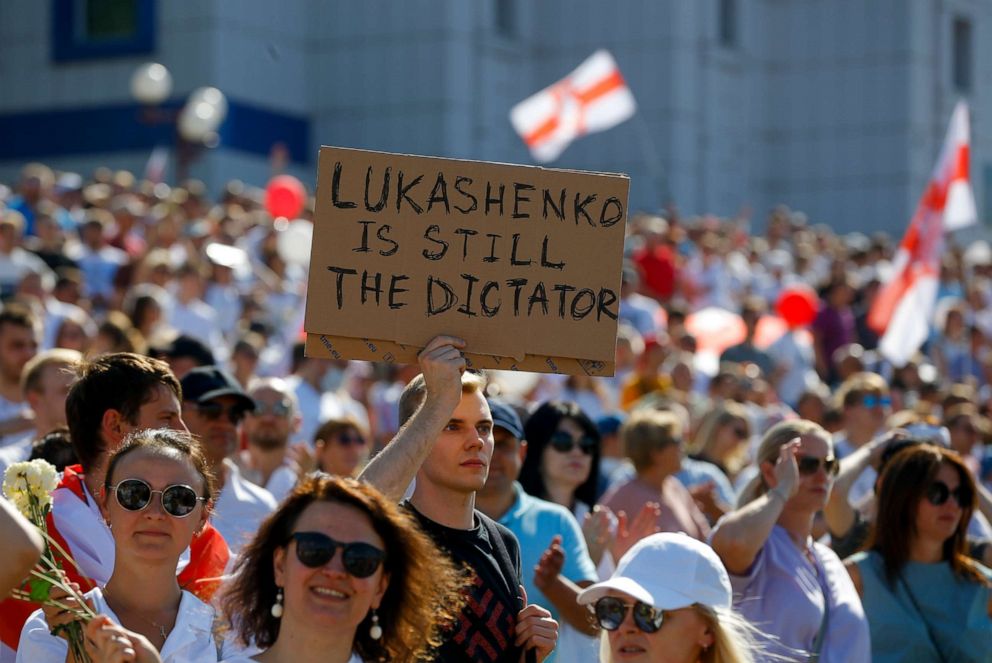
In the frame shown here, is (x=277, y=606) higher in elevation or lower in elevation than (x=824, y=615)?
higher

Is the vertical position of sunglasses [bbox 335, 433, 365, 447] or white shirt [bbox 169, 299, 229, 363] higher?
white shirt [bbox 169, 299, 229, 363]

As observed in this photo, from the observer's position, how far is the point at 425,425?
5121 mm

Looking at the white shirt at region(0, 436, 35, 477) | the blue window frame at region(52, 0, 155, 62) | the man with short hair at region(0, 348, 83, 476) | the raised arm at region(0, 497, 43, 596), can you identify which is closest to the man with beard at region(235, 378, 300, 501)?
the white shirt at region(0, 436, 35, 477)

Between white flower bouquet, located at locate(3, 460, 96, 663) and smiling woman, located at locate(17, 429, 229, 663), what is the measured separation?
0.48 feet

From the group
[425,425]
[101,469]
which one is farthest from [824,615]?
[101,469]

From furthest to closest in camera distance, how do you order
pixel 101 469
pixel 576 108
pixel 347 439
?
pixel 576 108
pixel 347 439
pixel 101 469

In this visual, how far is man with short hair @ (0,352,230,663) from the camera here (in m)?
A: 5.29

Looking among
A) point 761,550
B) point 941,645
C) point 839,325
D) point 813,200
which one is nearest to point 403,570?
point 761,550

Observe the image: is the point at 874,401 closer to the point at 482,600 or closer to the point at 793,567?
the point at 793,567

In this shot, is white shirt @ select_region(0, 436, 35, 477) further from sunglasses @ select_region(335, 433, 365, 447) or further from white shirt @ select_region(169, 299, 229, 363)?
white shirt @ select_region(169, 299, 229, 363)

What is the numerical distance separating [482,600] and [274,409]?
3.45 m

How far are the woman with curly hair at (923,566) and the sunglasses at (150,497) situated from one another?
293 centimetres

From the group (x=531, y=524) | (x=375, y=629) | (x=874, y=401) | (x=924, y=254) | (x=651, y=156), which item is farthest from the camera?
(x=651, y=156)

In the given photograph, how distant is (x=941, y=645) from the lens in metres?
6.82
